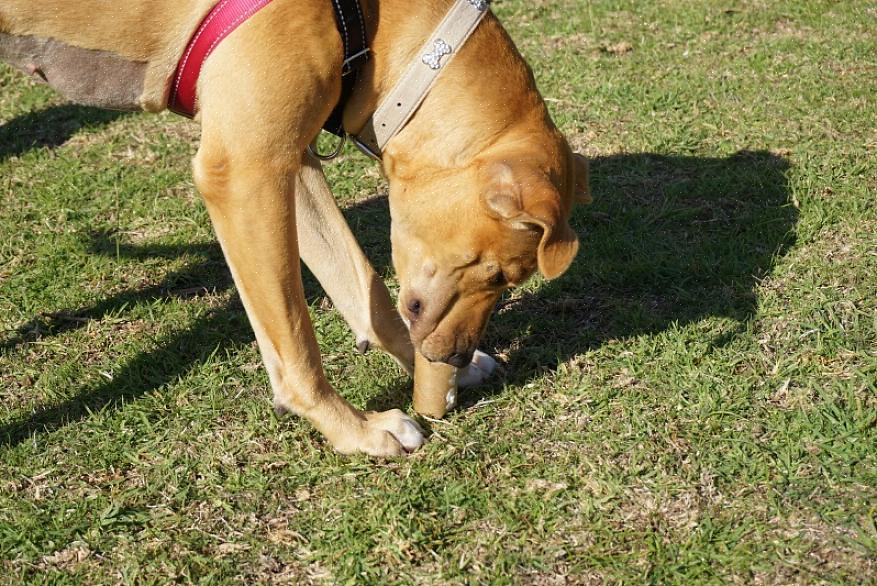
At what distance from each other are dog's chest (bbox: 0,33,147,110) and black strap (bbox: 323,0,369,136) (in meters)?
0.76

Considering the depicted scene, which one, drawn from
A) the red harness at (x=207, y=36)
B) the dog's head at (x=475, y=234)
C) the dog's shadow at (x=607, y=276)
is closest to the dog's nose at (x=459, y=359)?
the dog's head at (x=475, y=234)

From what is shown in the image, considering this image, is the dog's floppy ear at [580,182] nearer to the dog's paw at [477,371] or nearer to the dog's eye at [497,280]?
the dog's eye at [497,280]

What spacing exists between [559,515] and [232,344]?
1747 millimetres

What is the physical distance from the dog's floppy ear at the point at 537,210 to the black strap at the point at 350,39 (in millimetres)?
593

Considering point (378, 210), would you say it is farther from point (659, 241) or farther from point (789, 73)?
point (789, 73)

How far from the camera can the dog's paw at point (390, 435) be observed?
3547mm

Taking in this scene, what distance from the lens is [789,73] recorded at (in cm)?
631

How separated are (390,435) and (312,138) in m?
1.15

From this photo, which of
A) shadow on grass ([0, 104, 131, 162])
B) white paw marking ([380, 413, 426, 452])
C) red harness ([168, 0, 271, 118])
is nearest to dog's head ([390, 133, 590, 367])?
white paw marking ([380, 413, 426, 452])

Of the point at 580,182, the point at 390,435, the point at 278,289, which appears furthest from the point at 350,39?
the point at 390,435

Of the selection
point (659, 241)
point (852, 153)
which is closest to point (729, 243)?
point (659, 241)

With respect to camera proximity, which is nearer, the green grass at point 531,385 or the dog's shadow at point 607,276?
the green grass at point 531,385

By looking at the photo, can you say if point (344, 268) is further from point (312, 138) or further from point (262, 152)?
point (262, 152)

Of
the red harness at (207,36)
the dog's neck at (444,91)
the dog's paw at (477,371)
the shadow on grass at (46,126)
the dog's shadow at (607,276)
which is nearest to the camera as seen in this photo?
the red harness at (207,36)
